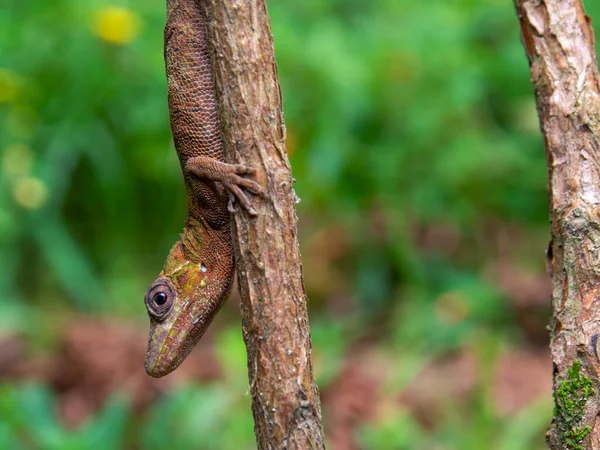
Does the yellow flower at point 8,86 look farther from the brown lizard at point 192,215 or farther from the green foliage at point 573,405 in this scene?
the green foliage at point 573,405

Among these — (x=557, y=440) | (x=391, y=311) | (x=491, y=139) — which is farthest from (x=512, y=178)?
(x=557, y=440)

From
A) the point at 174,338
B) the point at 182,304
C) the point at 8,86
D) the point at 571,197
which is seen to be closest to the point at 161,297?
the point at 182,304

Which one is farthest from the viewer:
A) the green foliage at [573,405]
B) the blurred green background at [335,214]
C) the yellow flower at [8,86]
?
the blurred green background at [335,214]

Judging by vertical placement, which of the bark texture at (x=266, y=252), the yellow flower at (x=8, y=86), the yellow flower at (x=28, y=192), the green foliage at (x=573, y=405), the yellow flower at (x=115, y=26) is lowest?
the green foliage at (x=573, y=405)

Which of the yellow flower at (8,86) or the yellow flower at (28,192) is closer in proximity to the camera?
the yellow flower at (8,86)

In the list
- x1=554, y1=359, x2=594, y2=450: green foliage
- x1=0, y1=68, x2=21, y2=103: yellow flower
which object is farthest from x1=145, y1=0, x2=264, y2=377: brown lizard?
x1=0, y1=68, x2=21, y2=103: yellow flower

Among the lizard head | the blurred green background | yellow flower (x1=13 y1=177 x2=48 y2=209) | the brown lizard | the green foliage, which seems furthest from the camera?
yellow flower (x1=13 y1=177 x2=48 y2=209)

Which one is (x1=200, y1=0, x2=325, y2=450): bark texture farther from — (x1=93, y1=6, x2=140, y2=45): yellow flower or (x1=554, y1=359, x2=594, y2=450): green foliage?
(x1=93, y1=6, x2=140, y2=45): yellow flower

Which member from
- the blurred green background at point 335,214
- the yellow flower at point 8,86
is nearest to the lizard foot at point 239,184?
the blurred green background at point 335,214
